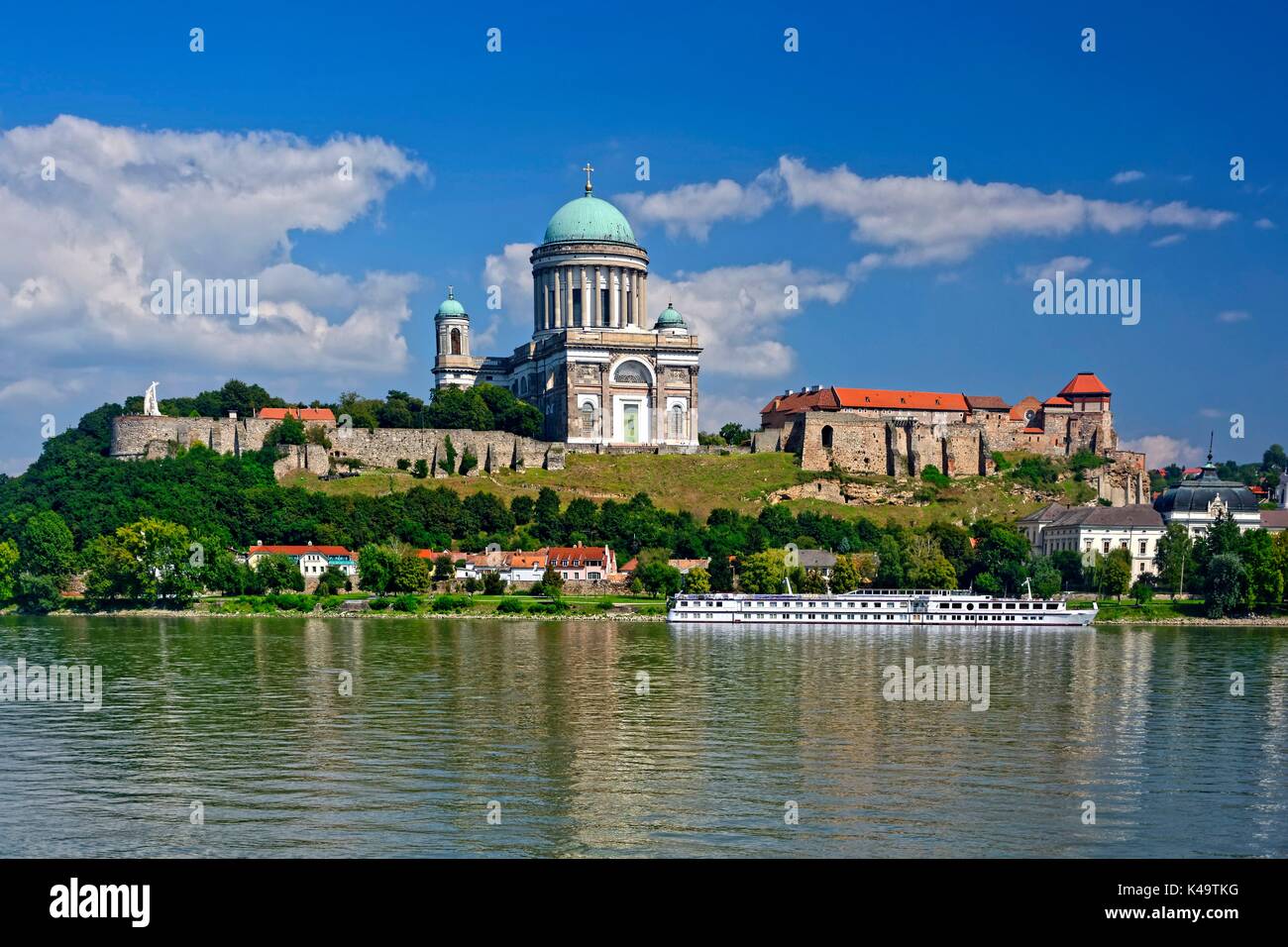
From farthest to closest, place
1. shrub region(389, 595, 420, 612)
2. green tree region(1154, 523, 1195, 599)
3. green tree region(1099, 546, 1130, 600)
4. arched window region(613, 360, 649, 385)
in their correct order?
arched window region(613, 360, 649, 385) < green tree region(1154, 523, 1195, 599) < green tree region(1099, 546, 1130, 600) < shrub region(389, 595, 420, 612)

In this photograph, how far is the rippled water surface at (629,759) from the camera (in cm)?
1738

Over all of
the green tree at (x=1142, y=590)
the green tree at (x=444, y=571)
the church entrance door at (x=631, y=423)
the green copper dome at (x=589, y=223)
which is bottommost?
the green tree at (x=1142, y=590)

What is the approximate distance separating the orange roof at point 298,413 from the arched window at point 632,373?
17.0 meters

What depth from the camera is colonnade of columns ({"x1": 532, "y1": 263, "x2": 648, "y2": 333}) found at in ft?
285

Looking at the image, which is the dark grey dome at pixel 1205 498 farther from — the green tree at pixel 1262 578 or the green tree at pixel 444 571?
the green tree at pixel 444 571

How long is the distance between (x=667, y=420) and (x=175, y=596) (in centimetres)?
3322

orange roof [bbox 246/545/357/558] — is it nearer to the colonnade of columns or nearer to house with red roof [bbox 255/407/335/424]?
house with red roof [bbox 255/407/335/424]

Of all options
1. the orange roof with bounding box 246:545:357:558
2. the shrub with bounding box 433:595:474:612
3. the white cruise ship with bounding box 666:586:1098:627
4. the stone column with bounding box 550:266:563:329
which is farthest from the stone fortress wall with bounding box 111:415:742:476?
the white cruise ship with bounding box 666:586:1098:627

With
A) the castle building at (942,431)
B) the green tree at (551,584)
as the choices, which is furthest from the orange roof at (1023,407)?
the green tree at (551,584)

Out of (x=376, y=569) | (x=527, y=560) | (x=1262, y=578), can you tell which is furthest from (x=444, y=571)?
(x=1262, y=578)

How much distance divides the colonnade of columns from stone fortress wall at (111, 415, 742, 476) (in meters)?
9.40
